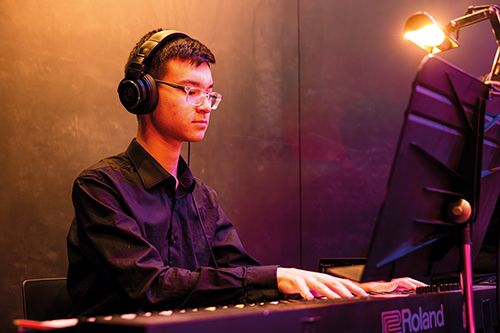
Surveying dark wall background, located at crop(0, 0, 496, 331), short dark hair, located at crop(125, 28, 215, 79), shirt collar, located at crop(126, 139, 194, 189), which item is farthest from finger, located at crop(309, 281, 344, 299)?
dark wall background, located at crop(0, 0, 496, 331)

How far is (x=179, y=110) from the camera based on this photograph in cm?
150

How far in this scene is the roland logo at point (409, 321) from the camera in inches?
33.3

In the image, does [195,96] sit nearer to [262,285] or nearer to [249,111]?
[262,285]

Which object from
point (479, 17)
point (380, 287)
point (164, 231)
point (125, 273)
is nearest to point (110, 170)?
point (164, 231)

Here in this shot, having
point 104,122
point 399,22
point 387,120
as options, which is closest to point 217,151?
point 104,122

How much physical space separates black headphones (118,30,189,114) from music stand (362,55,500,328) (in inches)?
36.2

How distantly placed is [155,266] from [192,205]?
0.55m

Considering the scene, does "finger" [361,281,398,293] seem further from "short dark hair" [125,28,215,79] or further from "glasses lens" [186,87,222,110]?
"short dark hair" [125,28,215,79]

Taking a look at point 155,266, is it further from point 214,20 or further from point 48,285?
point 214,20

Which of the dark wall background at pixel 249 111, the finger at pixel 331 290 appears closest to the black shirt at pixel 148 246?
the finger at pixel 331 290

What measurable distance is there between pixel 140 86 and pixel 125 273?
657 mm

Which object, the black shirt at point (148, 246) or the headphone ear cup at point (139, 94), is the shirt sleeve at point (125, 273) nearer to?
the black shirt at point (148, 246)

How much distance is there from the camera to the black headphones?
142 cm

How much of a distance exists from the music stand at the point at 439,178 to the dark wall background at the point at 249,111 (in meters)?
1.65
